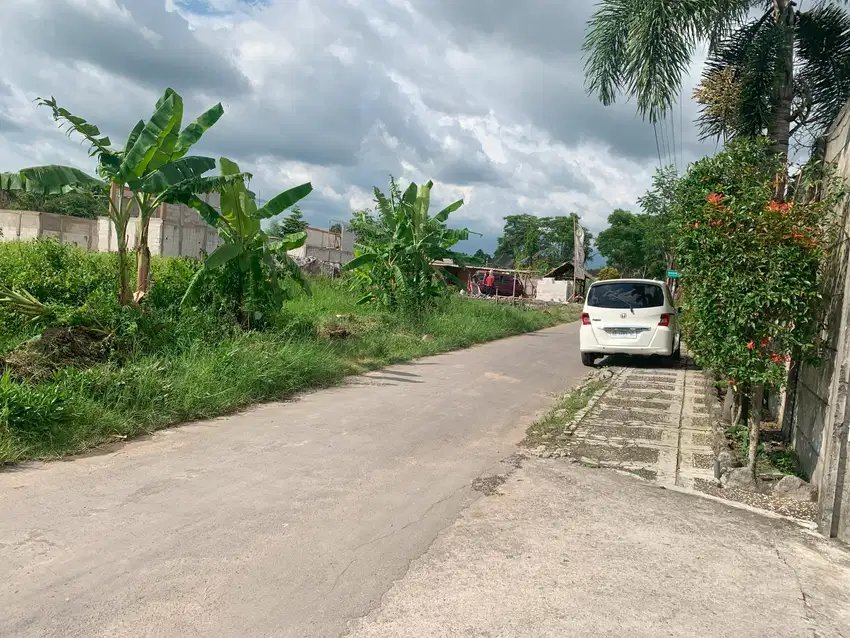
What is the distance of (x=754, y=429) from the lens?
579 centimetres

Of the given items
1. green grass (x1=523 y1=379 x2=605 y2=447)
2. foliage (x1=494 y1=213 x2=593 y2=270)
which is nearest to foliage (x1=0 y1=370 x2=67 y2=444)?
green grass (x1=523 y1=379 x2=605 y2=447)

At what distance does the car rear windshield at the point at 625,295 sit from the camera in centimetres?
1238

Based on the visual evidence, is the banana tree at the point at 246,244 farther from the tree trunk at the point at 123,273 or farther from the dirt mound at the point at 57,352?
the dirt mound at the point at 57,352

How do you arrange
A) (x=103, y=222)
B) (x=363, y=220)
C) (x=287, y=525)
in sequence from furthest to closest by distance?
(x=103, y=222) < (x=363, y=220) < (x=287, y=525)

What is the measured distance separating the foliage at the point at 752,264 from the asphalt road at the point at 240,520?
2293 mm

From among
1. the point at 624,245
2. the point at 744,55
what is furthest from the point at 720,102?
the point at 624,245

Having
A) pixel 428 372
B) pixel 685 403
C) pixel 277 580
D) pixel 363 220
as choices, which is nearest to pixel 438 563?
pixel 277 580

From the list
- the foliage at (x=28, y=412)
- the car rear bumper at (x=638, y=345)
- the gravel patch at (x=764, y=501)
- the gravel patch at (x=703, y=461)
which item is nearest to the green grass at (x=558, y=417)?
the gravel patch at (x=703, y=461)

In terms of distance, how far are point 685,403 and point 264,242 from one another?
7.09m

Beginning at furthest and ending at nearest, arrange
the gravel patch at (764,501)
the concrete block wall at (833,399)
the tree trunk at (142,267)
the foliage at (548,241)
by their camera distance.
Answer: the foliage at (548,241)
the tree trunk at (142,267)
the gravel patch at (764,501)
the concrete block wall at (833,399)

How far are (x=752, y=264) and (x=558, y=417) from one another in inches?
125

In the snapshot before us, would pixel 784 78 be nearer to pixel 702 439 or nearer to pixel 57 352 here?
pixel 702 439

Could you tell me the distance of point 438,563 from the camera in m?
3.95

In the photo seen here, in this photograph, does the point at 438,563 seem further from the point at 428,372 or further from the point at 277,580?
the point at 428,372
